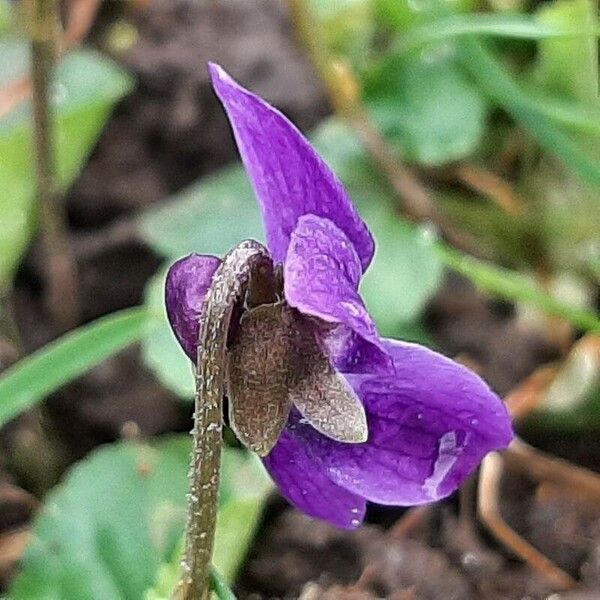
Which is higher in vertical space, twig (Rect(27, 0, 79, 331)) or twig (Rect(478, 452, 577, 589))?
twig (Rect(27, 0, 79, 331))

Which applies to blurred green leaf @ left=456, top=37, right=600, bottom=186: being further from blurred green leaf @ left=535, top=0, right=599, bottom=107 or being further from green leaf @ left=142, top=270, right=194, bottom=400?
Result: green leaf @ left=142, top=270, right=194, bottom=400

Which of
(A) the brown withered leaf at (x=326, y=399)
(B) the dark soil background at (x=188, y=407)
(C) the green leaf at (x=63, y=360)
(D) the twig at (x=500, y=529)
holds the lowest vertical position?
(D) the twig at (x=500, y=529)

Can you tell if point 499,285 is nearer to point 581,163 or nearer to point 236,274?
point 581,163

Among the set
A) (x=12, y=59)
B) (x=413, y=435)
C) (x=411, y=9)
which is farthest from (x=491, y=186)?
(x=413, y=435)

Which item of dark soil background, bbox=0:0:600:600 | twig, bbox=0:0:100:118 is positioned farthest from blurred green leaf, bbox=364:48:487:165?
twig, bbox=0:0:100:118

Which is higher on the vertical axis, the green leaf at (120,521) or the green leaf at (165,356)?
the green leaf at (165,356)

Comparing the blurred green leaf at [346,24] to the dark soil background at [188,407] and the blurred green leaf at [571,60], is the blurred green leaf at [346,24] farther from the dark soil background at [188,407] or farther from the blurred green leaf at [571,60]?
the blurred green leaf at [571,60]

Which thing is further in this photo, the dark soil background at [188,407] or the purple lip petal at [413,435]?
the dark soil background at [188,407]

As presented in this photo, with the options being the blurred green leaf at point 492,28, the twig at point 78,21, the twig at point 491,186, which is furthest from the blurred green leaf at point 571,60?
the twig at point 78,21
